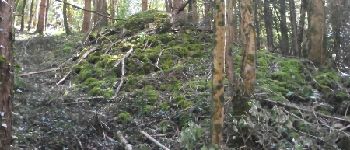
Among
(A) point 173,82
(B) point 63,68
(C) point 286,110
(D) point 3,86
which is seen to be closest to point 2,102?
(D) point 3,86

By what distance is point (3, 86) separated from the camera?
4.12 meters

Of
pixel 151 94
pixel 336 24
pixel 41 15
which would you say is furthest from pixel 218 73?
pixel 41 15

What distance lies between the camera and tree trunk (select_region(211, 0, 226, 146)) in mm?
5289

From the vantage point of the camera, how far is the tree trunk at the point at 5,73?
4.11 m

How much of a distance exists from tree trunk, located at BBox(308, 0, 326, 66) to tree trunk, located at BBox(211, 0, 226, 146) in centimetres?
581

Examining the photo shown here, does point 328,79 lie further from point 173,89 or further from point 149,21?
point 149,21

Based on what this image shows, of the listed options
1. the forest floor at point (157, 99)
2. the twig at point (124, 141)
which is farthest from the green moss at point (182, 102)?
the twig at point (124, 141)

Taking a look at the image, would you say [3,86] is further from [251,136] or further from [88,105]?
[88,105]

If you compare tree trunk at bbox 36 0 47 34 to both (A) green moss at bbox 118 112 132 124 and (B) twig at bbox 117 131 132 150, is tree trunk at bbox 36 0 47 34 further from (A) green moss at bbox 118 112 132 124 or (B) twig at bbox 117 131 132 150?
(B) twig at bbox 117 131 132 150

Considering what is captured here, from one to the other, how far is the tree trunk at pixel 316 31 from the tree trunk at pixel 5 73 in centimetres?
790

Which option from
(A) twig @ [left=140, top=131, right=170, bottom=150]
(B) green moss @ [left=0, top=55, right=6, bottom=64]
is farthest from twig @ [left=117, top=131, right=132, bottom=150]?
(B) green moss @ [left=0, top=55, right=6, bottom=64]

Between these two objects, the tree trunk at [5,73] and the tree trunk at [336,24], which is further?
the tree trunk at [336,24]

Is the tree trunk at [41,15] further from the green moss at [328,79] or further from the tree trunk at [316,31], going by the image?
the green moss at [328,79]

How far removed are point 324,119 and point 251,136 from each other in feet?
5.72
